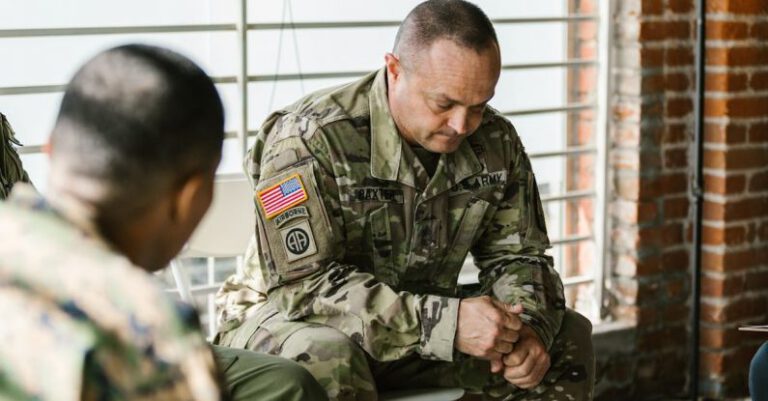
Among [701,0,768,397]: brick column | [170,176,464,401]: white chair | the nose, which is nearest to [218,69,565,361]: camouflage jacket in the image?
the nose

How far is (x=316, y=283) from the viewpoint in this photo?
8.84 ft

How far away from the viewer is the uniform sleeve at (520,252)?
9.52 ft

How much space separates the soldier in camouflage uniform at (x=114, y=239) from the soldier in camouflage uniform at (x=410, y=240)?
121cm

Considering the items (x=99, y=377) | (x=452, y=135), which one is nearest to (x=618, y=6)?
(x=452, y=135)

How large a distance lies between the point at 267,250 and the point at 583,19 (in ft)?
6.19

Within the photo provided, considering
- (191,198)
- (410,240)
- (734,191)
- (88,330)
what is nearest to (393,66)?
(410,240)

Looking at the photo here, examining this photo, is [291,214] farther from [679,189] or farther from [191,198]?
[679,189]

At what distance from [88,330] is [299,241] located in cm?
144

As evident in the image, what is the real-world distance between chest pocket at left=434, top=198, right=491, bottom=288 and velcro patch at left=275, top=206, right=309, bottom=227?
1.42 feet

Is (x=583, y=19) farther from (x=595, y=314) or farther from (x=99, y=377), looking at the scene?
(x=99, y=377)

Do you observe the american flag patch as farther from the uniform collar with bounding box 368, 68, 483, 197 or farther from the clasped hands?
the clasped hands

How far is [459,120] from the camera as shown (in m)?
2.76

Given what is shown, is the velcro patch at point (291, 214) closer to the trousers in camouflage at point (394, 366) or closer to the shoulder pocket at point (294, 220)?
the shoulder pocket at point (294, 220)

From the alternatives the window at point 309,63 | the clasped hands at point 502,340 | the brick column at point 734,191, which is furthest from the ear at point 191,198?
the brick column at point 734,191
